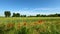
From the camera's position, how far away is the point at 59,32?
848 centimetres

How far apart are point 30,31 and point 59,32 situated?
64.3 inches

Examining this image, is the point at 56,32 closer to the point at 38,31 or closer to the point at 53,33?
the point at 53,33

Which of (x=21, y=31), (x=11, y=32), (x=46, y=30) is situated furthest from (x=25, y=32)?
(x=46, y=30)

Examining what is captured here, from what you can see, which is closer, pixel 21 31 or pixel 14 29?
pixel 21 31

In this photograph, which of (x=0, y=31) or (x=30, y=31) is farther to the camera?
(x=0, y=31)

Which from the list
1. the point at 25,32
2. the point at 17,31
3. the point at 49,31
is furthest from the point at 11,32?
the point at 49,31

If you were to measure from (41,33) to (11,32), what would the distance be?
5.53ft

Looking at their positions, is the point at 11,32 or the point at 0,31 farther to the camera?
the point at 0,31

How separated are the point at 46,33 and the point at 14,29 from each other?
1903 millimetres

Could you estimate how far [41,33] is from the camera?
8555mm

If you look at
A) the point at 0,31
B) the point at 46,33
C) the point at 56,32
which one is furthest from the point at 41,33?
the point at 0,31

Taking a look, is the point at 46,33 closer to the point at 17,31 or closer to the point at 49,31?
the point at 49,31

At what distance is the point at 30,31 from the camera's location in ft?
27.3

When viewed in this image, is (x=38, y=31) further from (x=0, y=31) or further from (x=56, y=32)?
(x=0, y=31)
